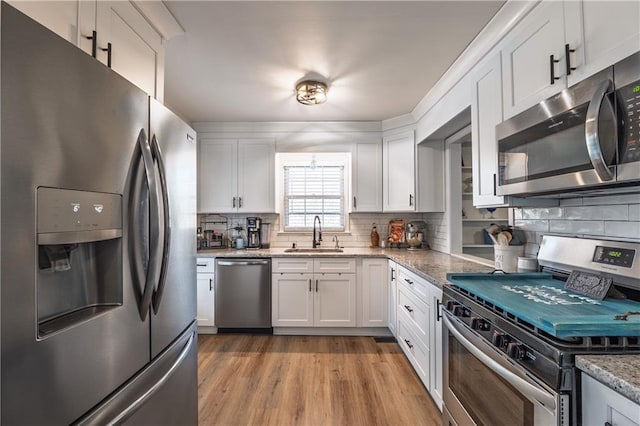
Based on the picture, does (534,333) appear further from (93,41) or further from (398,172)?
(398,172)

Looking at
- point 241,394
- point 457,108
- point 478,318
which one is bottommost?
point 241,394

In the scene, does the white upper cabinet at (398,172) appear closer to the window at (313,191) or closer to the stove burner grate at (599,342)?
the window at (313,191)

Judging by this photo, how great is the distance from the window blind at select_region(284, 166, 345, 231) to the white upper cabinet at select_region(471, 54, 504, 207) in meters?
2.11

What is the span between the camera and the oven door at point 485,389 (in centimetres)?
94

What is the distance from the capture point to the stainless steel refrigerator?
2.11ft

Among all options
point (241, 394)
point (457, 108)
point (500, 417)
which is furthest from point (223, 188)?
point (500, 417)

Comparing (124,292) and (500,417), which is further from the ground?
(124,292)

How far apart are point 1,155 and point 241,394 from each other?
219cm

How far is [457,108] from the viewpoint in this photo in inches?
95.1

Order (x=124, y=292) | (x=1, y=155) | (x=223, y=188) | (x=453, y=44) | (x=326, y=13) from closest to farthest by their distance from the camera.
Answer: (x=1, y=155)
(x=124, y=292)
(x=326, y=13)
(x=453, y=44)
(x=223, y=188)

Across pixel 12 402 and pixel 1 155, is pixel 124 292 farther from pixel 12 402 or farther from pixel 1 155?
pixel 1 155

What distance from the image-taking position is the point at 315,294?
333 cm

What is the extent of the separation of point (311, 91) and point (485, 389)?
2.37 metres

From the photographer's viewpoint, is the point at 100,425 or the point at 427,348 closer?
the point at 100,425
